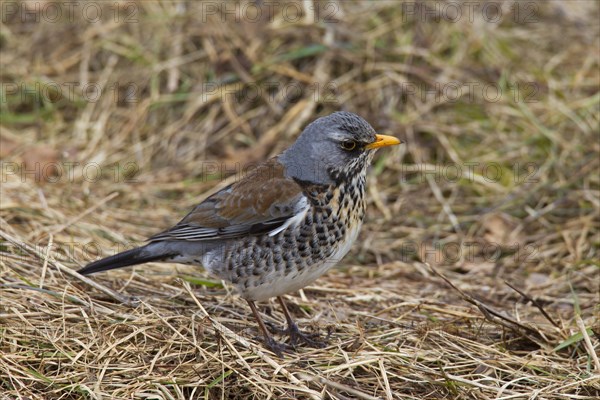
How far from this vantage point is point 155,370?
4449 mm

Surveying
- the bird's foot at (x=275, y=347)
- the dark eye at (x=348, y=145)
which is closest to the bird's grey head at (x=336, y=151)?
the dark eye at (x=348, y=145)

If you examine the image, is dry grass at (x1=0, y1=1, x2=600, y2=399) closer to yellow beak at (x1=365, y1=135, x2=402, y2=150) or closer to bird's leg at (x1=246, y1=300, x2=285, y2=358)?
bird's leg at (x1=246, y1=300, x2=285, y2=358)

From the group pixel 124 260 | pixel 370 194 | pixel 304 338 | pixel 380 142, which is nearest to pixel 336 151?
pixel 380 142

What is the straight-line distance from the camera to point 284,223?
496 cm

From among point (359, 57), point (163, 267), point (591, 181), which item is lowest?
point (163, 267)

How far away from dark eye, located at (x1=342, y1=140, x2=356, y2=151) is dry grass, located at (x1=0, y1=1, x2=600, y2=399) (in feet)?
3.03

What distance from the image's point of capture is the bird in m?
4.91

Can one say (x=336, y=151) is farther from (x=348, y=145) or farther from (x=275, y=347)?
(x=275, y=347)

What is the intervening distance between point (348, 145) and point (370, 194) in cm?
222

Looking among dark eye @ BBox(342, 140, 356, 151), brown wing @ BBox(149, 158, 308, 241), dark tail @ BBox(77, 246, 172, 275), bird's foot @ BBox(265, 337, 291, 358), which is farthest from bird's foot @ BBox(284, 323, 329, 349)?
dark eye @ BBox(342, 140, 356, 151)

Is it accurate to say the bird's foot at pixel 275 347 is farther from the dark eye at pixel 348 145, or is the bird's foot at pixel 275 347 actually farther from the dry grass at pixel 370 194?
the dark eye at pixel 348 145

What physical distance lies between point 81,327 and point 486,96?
193 inches

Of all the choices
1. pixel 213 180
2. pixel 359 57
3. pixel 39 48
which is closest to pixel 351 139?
pixel 213 180

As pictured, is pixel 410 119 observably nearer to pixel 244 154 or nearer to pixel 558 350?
pixel 244 154
